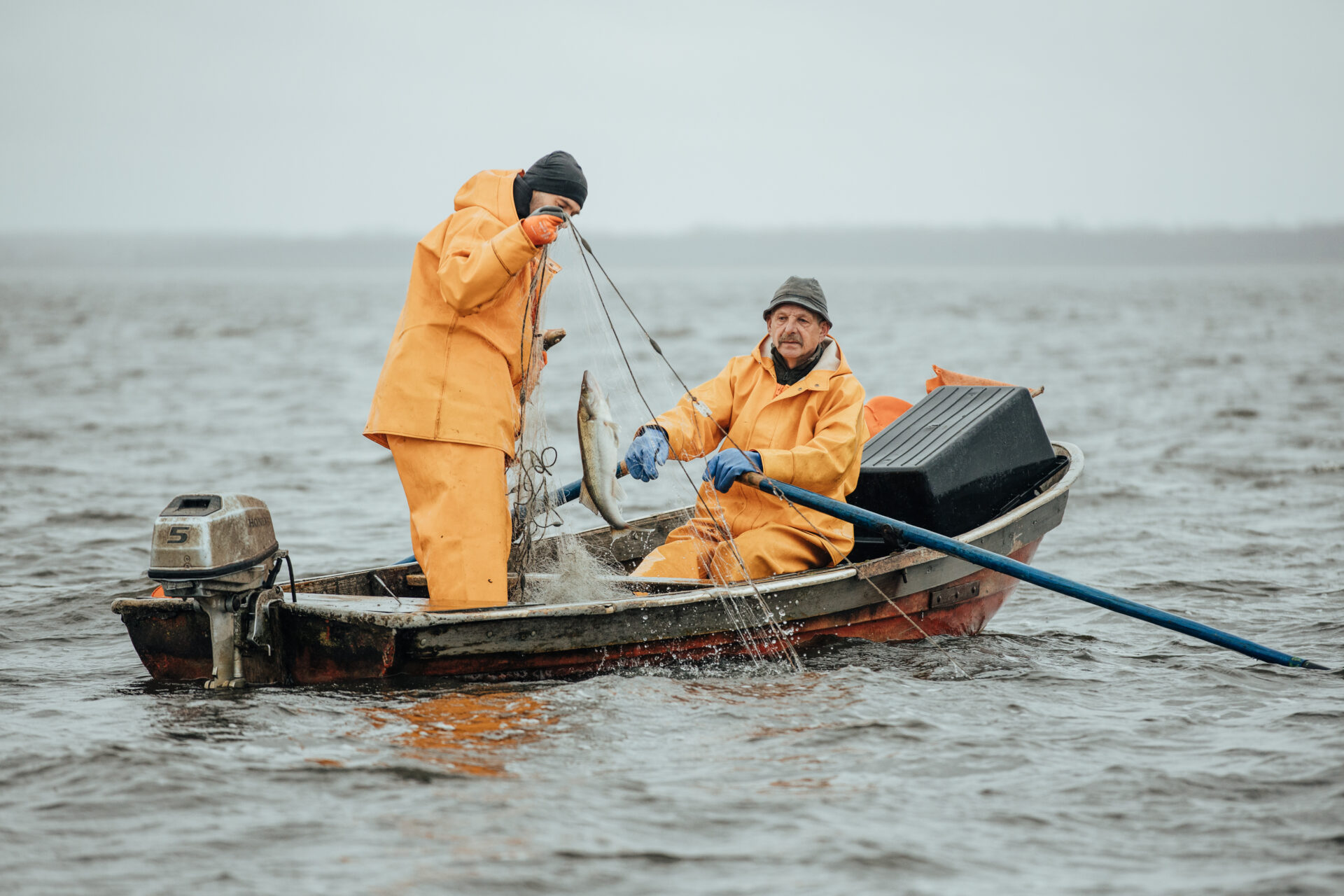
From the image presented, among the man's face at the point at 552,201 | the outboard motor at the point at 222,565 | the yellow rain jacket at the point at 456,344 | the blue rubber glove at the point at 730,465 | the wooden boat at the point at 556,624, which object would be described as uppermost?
Answer: the man's face at the point at 552,201

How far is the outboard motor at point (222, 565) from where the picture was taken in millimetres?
5301

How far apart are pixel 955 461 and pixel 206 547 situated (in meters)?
3.93

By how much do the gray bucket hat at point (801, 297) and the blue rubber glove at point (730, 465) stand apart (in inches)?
28.2

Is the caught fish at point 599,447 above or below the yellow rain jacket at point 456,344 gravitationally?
below

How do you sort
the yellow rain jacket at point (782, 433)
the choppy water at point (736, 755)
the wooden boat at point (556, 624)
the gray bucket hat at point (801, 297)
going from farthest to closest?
the gray bucket hat at point (801, 297), the yellow rain jacket at point (782, 433), the wooden boat at point (556, 624), the choppy water at point (736, 755)

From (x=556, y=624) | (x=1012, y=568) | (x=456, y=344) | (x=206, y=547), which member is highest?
(x=456, y=344)

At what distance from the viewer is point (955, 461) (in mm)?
6957

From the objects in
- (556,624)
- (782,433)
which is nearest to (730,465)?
(782,433)

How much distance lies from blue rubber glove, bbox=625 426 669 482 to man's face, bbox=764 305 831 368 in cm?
77

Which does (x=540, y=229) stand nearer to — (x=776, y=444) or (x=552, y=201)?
(x=552, y=201)

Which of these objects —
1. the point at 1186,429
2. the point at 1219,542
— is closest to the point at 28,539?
the point at 1219,542

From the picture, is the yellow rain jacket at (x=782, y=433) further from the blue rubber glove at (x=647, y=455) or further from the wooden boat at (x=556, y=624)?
the wooden boat at (x=556, y=624)

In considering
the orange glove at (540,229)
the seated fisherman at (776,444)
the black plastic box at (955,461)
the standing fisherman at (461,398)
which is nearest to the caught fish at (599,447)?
the standing fisherman at (461,398)

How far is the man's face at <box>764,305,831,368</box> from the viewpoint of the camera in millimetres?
6285
